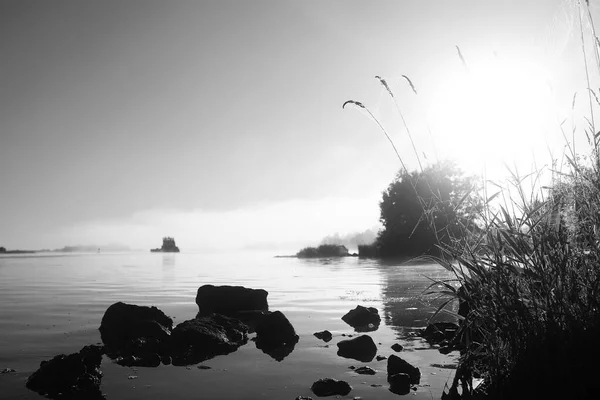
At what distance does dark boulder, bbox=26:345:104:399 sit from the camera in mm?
6746

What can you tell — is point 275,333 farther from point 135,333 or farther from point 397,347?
point 135,333

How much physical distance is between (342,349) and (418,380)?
8.20ft

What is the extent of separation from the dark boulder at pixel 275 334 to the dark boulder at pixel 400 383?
3.55m

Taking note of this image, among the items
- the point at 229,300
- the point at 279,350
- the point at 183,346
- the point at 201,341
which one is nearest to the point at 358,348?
the point at 279,350

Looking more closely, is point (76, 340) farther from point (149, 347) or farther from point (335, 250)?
point (335, 250)

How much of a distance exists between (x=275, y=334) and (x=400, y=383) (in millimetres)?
4533

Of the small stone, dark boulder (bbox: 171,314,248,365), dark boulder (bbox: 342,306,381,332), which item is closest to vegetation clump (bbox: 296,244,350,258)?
dark boulder (bbox: 342,306,381,332)

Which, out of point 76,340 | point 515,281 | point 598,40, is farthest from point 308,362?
point 598,40

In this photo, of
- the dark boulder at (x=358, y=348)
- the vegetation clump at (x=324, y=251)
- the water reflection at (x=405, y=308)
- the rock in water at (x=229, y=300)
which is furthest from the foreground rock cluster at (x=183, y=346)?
the vegetation clump at (x=324, y=251)

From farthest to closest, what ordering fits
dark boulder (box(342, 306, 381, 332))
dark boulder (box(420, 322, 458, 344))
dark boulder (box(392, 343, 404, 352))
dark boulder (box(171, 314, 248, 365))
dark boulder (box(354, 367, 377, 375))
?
dark boulder (box(342, 306, 381, 332)) → dark boulder (box(420, 322, 458, 344)) → dark boulder (box(171, 314, 248, 365)) → dark boulder (box(392, 343, 404, 352)) → dark boulder (box(354, 367, 377, 375))

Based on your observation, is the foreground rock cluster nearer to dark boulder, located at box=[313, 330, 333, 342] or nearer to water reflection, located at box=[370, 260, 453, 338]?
dark boulder, located at box=[313, 330, 333, 342]

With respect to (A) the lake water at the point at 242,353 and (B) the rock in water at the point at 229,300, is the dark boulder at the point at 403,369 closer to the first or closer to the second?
(A) the lake water at the point at 242,353

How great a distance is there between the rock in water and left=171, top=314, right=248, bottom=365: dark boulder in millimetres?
4537

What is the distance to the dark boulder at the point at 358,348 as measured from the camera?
8.75 m
